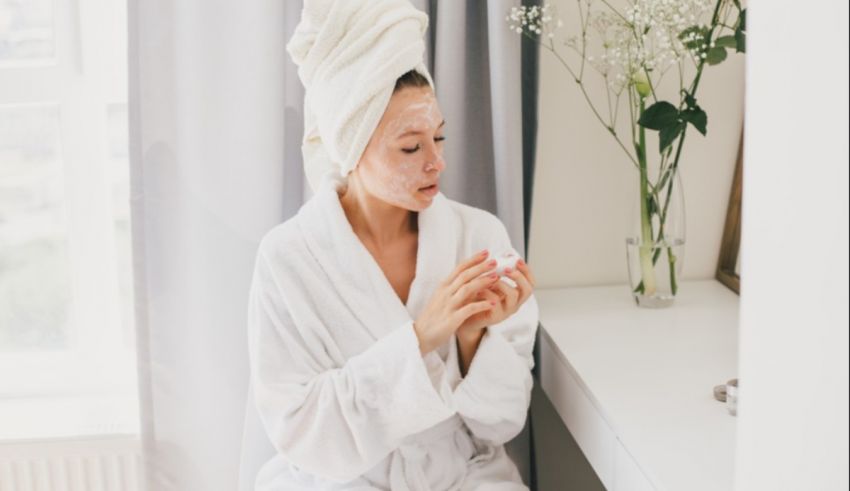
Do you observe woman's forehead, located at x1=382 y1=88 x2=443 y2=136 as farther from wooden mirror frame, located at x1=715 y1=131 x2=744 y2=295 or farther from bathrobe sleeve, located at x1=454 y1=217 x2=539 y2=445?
wooden mirror frame, located at x1=715 y1=131 x2=744 y2=295

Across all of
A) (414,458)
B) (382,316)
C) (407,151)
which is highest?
(407,151)

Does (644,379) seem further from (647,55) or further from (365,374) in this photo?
(647,55)

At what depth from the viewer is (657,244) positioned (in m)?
1.83

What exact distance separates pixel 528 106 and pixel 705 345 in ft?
1.81

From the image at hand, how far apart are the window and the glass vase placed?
108cm

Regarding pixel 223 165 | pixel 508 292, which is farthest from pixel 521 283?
pixel 223 165

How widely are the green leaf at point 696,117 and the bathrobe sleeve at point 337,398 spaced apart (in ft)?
2.09

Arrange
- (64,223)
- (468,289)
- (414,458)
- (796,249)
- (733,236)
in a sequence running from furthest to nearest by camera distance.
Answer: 1. (64,223)
2. (733,236)
3. (414,458)
4. (468,289)
5. (796,249)

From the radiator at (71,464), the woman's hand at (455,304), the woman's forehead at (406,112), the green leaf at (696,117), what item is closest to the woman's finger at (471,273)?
the woman's hand at (455,304)

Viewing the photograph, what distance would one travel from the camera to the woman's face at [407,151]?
1.49m

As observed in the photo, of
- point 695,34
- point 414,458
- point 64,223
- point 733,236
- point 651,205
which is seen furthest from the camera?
point 64,223

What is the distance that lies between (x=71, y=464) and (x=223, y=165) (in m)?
0.71

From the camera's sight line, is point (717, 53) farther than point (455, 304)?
Yes

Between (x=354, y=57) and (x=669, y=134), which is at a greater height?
(x=354, y=57)
